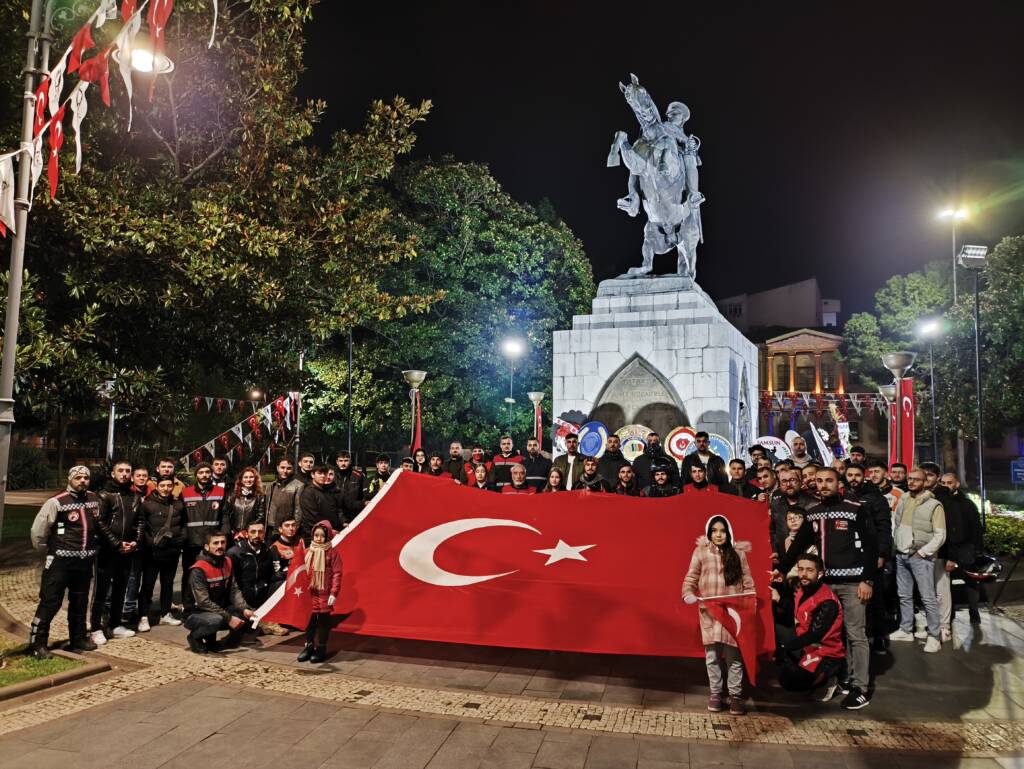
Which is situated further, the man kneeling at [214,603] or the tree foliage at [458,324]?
the tree foliage at [458,324]

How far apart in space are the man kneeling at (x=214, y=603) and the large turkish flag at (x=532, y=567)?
1.61 ft


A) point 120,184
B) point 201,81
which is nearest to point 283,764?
point 120,184

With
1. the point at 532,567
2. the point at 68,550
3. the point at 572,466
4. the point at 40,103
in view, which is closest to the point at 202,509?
the point at 68,550

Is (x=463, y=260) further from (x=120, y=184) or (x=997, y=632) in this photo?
(x=997, y=632)

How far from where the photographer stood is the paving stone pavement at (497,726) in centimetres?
→ 493

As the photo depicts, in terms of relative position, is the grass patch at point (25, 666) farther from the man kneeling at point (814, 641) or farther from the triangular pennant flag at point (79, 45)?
the man kneeling at point (814, 641)

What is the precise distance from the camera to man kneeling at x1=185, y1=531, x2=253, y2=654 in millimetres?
7379

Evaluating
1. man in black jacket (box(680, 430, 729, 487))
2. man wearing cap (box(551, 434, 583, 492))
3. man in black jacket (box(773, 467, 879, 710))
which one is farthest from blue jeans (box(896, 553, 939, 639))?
man wearing cap (box(551, 434, 583, 492))

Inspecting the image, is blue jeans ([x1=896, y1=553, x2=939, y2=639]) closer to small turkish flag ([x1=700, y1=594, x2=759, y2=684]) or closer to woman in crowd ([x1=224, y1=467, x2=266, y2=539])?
small turkish flag ([x1=700, y1=594, x2=759, y2=684])

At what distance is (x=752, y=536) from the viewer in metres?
6.76

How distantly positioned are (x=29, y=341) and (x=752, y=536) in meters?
9.34

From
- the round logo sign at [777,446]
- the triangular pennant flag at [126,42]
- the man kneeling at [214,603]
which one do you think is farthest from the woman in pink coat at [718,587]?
the round logo sign at [777,446]

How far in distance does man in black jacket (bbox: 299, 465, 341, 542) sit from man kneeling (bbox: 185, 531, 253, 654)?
111cm

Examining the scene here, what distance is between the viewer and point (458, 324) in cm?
2667
